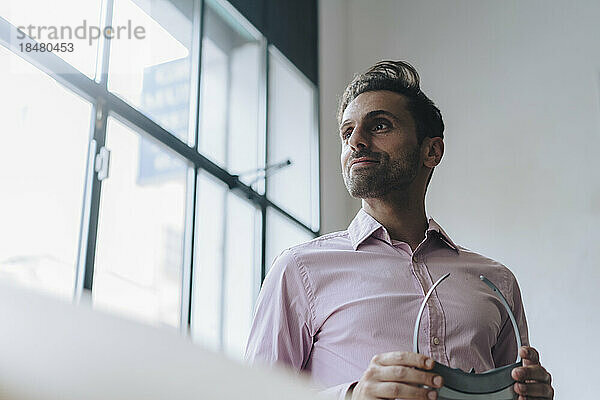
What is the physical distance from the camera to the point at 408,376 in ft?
3.43

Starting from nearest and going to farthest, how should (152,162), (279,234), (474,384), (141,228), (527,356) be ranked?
1. (474,384)
2. (527,356)
3. (141,228)
4. (152,162)
5. (279,234)

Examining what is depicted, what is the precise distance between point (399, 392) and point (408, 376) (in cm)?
3

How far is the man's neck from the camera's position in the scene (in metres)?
1.69

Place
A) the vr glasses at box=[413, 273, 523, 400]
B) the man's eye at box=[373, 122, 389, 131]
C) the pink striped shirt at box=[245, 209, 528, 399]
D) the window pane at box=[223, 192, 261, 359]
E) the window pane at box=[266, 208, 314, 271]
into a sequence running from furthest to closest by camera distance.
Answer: the window pane at box=[266, 208, 314, 271] → the window pane at box=[223, 192, 261, 359] → the man's eye at box=[373, 122, 389, 131] → the pink striped shirt at box=[245, 209, 528, 399] → the vr glasses at box=[413, 273, 523, 400]

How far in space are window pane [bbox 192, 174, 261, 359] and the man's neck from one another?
3.94 ft

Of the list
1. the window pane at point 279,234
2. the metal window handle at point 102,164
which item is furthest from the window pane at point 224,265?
the metal window handle at point 102,164

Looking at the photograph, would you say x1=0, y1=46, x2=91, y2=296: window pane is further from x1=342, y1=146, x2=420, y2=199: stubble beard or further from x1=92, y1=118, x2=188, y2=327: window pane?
x1=342, y1=146, x2=420, y2=199: stubble beard

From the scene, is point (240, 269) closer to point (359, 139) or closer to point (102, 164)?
point (102, 164)

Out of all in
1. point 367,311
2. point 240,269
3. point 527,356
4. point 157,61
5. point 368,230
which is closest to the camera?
point 527,356

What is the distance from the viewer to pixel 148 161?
2598 millimetres

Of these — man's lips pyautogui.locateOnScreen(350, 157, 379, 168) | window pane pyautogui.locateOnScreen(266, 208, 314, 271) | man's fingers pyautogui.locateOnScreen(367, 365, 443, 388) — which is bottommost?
man's fingers pyautogui.locateOnScreen(367, 365, 443, 388)

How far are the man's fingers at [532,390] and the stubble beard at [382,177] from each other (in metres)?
0.66

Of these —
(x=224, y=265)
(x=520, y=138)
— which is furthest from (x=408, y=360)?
(x=520, y=138)

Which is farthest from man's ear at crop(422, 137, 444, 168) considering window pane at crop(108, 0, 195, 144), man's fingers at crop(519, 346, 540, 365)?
window pane at crop(108, 0, 195, 144)
